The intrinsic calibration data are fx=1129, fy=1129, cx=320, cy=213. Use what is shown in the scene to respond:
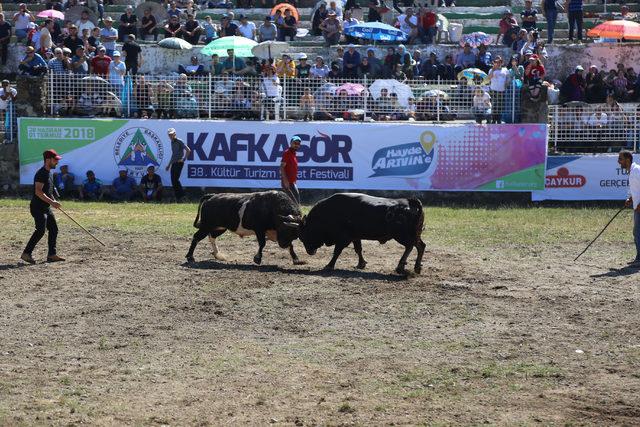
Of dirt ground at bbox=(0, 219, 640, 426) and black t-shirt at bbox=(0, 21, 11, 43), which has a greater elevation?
black t-shirt at bbox=(0, 21, 11, 43)

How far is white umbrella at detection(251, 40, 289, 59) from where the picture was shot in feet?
95.6

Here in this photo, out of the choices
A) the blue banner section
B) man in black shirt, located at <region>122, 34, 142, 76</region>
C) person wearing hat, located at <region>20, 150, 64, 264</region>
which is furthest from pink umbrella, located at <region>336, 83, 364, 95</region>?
person wearing hat, located at <region>20, 150, 64, 264</region>

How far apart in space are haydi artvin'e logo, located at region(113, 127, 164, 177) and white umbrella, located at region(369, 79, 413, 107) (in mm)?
5343

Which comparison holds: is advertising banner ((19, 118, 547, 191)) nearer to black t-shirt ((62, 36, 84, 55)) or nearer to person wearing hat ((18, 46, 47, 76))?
person wearing hat ((18, 46, 47, 76))

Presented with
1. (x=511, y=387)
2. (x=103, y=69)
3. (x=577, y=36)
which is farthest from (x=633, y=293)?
(x=577, y=36)

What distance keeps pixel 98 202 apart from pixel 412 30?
39.5ft

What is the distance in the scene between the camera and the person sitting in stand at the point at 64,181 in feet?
88.9

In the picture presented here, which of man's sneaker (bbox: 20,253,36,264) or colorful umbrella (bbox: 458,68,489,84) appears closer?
man's sneaker (bbox: 20,253,36,264)

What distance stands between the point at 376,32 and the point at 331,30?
2.32 meters

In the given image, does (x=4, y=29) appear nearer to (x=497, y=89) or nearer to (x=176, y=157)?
(x=176, y=157)

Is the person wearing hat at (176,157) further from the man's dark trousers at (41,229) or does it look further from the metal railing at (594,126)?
the metal railing at (594,126)

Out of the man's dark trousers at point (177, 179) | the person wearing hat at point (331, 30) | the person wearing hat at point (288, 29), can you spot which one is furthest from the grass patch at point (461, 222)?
the person wearing hat at point (288, 29)

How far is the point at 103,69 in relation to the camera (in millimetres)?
28625

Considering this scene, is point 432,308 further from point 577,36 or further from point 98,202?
point 577,36
